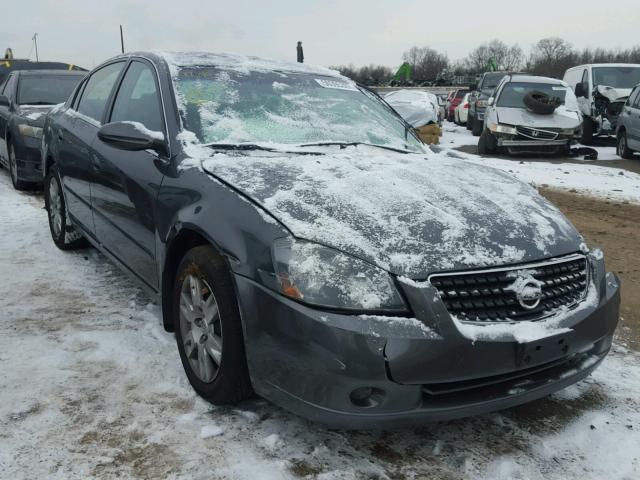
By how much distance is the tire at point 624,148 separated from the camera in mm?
11734

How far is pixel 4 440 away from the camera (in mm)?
2340

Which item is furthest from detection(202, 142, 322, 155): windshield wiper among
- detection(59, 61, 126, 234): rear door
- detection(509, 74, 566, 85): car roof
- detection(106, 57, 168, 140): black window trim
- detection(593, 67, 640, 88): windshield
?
detection(593, 67, 640, 88): windshield

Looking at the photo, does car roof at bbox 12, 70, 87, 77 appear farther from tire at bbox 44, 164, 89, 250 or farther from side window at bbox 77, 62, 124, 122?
side window at bbox 77, 62, 124, 122

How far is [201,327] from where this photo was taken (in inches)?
102

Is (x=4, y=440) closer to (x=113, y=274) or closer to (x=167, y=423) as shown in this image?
(x=167, y=423)

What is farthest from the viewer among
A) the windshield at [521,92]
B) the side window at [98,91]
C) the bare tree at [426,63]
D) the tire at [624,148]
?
the bare tree at [426,63]

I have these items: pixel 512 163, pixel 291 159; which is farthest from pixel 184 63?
pixel 512 163

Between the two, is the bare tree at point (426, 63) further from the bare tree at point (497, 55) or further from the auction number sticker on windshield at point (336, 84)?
the auction number sticker on windshield at point (336, 84)

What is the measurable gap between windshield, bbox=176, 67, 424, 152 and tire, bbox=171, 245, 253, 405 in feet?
2.40

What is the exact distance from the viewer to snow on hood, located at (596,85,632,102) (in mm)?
13906

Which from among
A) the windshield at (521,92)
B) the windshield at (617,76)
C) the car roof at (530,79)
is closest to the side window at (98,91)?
the windshield at (521,92)

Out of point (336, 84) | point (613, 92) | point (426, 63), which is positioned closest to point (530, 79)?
point (613, 92)

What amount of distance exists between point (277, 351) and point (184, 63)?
1.94 m

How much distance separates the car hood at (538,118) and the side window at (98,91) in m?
9.15
